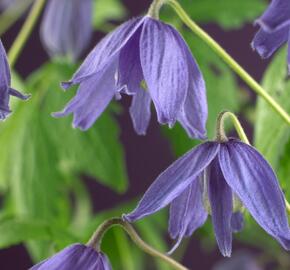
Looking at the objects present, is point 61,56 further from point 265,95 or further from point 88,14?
point 265,95

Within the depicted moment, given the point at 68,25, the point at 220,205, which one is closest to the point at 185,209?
the point at 220,205

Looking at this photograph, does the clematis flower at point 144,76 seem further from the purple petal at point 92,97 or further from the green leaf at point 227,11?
the green leaf at point 227,11

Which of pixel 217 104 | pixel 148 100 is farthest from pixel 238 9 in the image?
pixel 148 100

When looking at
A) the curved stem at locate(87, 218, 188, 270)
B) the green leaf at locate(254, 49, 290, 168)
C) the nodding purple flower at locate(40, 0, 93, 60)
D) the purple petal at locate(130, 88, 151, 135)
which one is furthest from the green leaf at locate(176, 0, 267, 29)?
the curved stem at locate(87, 218, 188, 270)

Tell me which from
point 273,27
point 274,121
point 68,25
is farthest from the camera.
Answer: point 68,25

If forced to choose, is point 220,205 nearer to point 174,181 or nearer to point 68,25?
point 174,181
